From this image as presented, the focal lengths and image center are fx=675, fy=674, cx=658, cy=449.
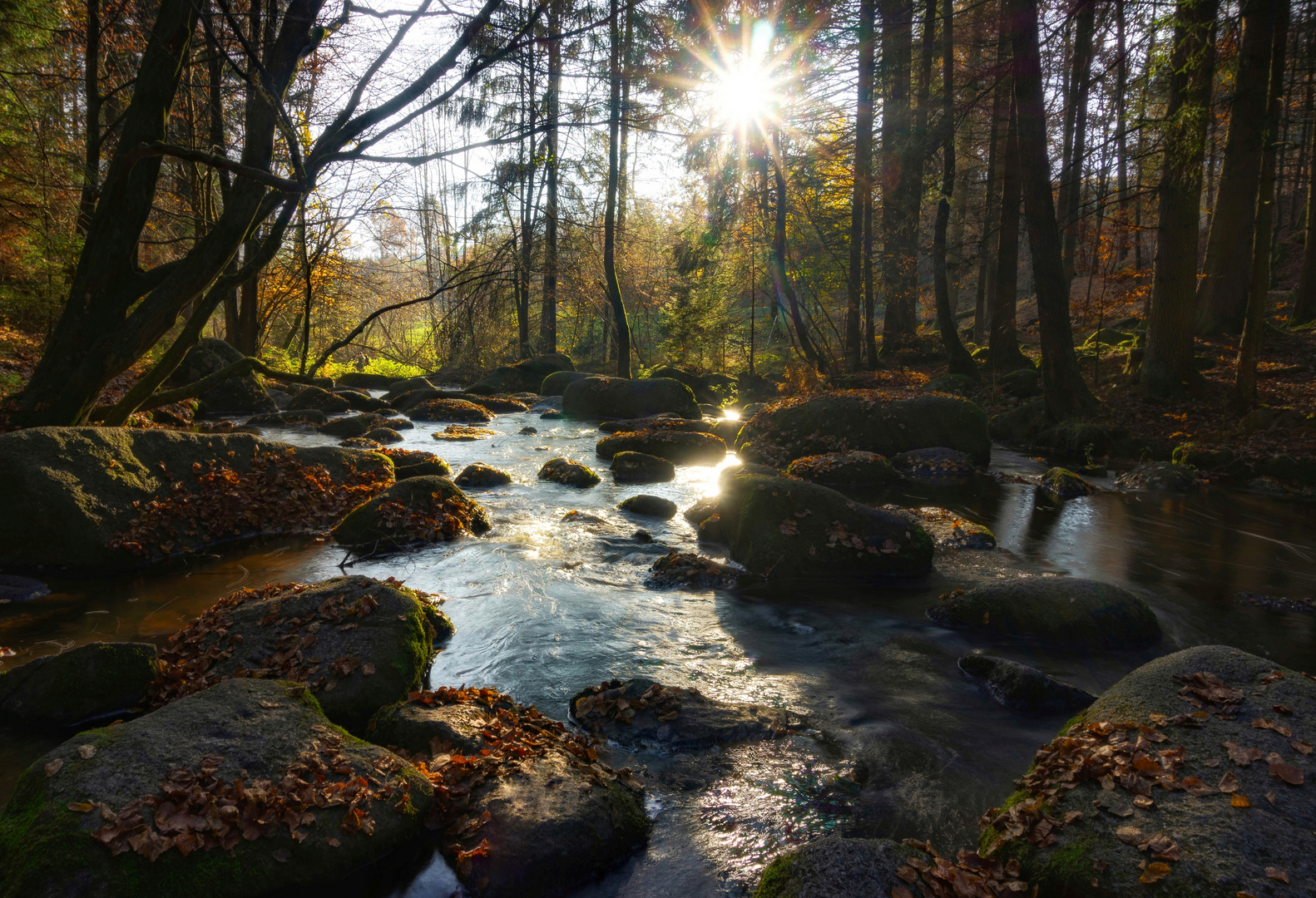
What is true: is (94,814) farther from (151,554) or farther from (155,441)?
(155,441)

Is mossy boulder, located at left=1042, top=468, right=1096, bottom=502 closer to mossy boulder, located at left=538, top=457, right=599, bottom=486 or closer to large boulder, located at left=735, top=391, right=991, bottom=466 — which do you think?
large boulder, located at left=735, top=391, right=991, bottom=466

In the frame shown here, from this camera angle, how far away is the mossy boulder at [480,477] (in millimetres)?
11375

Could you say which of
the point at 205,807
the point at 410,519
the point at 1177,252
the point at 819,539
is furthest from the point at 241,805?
the point at 1177,252

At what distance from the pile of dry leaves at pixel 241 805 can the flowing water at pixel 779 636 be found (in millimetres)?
472

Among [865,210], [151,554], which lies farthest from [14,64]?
[865,210]

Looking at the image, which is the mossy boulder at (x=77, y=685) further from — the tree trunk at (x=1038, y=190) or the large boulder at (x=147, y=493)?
the tree trunk at (x=1038, y=190)

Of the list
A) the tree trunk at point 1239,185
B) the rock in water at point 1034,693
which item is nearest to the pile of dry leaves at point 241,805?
the rock in water at point 1034,693

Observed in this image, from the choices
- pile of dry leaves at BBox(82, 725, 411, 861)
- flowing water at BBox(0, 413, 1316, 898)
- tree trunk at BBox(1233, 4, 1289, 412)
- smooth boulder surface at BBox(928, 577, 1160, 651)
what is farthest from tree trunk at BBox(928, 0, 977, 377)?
pile of dry leaves at BBox(82, 725, 411, 861)

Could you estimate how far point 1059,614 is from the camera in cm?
598

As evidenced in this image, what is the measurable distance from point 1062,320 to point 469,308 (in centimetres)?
1146

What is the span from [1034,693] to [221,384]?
1992 centimetres

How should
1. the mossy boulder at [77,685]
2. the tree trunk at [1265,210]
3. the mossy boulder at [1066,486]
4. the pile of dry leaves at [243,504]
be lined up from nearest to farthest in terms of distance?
the mossy boulder at [77,685], the pile of dry leaves at [243,504], the tree trunk at [1265,210], the mossy boulder at [1066,486]

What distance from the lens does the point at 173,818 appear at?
2.84m

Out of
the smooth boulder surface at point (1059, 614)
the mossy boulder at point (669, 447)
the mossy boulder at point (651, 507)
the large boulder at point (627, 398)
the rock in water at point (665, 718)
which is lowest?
the rock in water at point (665, 718)
